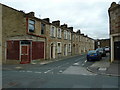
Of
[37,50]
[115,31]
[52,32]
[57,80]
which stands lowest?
[57,80]

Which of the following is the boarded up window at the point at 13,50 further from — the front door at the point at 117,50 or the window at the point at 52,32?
the front door at the point at 117,50

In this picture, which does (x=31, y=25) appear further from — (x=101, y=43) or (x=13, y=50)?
(x=101, y=43)

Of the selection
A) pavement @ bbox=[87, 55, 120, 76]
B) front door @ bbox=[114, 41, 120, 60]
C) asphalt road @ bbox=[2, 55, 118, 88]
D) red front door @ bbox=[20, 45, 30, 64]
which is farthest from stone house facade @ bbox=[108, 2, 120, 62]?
red front door @ bbox=[20, 45, 30, 64]

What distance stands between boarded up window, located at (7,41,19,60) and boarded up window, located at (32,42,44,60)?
2102 millimetres

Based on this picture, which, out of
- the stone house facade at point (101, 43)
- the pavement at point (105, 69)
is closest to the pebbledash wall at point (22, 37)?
the pavement at point (105, 69)

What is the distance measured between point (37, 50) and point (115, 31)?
34.9 ft

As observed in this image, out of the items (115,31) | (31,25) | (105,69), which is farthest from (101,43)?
(105,69)

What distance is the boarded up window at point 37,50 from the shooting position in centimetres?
1884

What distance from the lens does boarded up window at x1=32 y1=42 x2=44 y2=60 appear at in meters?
18.8

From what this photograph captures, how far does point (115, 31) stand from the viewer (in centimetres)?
1669

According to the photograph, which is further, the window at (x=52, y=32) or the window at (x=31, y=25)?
the window at (x=52, y=32)

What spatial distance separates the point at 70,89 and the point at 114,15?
1360 centimetres

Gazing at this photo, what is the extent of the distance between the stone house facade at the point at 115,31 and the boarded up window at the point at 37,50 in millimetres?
9944

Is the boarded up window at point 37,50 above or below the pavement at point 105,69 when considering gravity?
above
